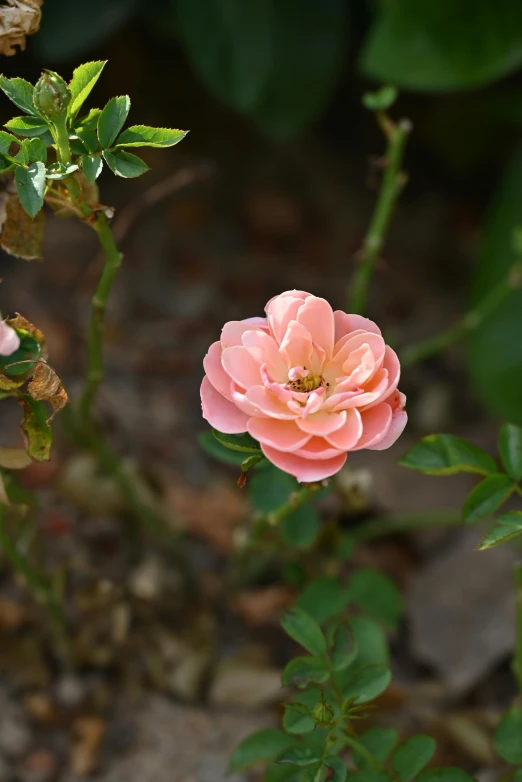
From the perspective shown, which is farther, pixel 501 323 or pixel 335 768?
pixel 501 323

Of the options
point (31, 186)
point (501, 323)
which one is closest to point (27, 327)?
point (31, 186)

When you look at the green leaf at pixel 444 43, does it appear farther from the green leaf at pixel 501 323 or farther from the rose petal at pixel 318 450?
the rose petal at pixel 318 450

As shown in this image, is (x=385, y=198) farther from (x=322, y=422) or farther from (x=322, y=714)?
(x=322, y=714)

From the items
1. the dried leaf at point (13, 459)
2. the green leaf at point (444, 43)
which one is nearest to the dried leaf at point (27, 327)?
the dried leaf at point (13, 459)

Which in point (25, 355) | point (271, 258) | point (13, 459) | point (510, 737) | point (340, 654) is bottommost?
point (271, 258)

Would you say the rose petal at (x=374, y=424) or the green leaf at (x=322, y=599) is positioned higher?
the rose petal at (x=374, y=424)

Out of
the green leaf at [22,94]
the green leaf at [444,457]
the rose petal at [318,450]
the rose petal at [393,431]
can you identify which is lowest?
the green leaf at [444,457]

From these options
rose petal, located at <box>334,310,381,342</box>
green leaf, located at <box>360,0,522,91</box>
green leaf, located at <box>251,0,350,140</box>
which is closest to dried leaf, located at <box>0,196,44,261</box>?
rose petal, located at <box>334,310,381,342</box>

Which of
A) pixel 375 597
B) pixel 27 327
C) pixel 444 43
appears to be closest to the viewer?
Result: pixel 27 327
